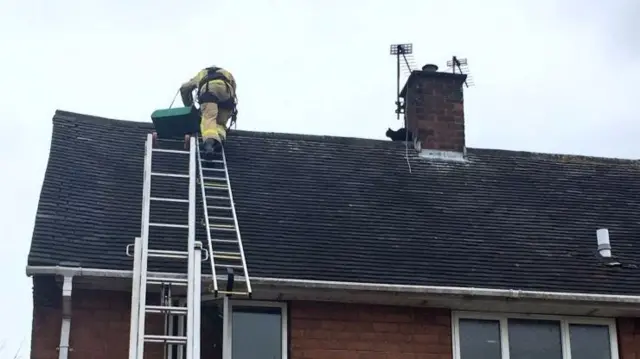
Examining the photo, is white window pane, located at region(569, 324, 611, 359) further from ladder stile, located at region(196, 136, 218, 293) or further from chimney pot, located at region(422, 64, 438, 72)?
chimney pot, located at region(422, 64, 438, 72)

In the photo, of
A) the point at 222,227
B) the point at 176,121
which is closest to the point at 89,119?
the point at 176,121

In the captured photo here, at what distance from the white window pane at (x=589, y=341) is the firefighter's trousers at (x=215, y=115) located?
4.53 meters

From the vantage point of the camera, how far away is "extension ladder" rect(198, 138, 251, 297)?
8969mm

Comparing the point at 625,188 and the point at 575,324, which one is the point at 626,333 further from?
the point at 625,188

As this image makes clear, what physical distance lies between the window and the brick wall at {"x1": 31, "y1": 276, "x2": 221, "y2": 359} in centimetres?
298

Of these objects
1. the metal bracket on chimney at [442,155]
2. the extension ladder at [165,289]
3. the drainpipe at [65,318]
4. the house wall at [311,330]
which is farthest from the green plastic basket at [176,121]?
the drainpipe at [65,318]

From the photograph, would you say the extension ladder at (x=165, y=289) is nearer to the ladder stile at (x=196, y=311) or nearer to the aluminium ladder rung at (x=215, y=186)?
the ladder stile at (x=196, y=311)

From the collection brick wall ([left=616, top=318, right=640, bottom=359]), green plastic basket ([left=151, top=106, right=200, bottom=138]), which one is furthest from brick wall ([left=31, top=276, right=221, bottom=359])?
brick wall ([left=616, top=318, right=640, bottom=359])

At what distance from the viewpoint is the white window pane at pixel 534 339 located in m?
10.2

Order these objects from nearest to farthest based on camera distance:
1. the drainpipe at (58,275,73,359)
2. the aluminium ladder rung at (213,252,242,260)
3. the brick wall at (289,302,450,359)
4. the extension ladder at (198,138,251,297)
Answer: the extension ladder at (198,138,251,297)
the drainpipe at (58,275,73,359)
the aluminium ladder rung at (213,252,242,260)
the brick wall at (289,302,450,359)

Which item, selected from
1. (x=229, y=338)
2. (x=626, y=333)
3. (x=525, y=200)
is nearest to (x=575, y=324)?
(x=626, y=333)

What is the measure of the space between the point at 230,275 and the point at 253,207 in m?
2.84

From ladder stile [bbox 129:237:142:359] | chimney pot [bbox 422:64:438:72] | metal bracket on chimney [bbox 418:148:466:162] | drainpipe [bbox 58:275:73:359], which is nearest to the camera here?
ladder stile [bbox 129:237:142:359]

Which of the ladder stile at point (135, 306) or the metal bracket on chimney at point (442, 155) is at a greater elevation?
the metal bracket on chimney at point (442, 155)
